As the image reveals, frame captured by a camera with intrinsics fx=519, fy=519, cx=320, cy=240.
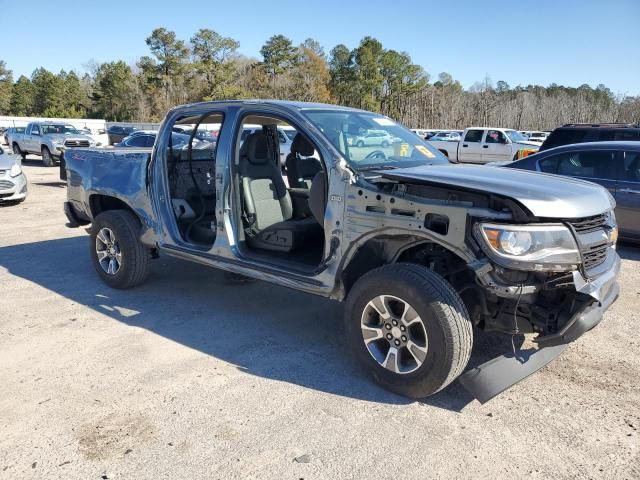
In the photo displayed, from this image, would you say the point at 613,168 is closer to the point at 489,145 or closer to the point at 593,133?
the point at 593,133

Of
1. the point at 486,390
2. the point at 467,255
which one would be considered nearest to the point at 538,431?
the point at 486,390

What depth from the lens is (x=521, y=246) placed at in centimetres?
292

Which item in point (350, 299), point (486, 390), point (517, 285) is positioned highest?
point (517, 285)

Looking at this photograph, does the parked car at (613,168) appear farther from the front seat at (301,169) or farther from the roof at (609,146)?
the front seat at (301,169)

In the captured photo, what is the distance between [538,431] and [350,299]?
1.37m

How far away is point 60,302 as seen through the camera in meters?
5.11

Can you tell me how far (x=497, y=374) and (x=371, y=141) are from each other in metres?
2.04

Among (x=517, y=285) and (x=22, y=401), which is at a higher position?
(x=517, y=285)

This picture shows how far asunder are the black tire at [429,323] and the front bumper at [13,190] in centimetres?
1017

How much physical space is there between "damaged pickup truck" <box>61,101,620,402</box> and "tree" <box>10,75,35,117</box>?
245 feet

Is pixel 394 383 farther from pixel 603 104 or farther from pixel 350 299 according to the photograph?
pixel 603 104

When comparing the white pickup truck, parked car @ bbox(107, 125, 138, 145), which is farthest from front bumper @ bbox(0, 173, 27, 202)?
parked car @ bbox(107, 125, 138, 145)

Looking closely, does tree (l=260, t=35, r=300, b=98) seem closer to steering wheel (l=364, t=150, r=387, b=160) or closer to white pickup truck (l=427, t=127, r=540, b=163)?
white pickup truck (l=427, t=127, r=540, b=163)

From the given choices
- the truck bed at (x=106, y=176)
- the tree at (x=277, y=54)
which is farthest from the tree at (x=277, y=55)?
the truck bed at (x=106, y=176)
